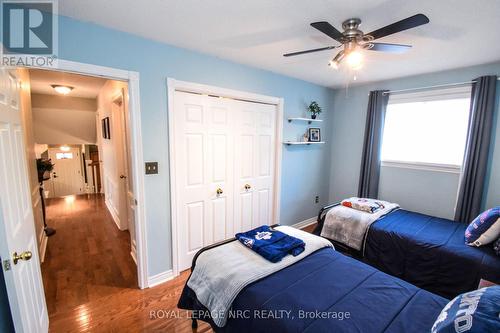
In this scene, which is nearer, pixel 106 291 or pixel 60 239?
pixel 106 291

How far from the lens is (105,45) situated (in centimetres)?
192

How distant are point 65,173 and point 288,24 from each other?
7.37m

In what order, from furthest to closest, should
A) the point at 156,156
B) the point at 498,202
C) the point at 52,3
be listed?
the point at 498,202 < the point at 156,156 < the point at 52,3

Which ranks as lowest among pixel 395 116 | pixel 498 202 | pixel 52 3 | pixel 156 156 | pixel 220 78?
pixel 498 202

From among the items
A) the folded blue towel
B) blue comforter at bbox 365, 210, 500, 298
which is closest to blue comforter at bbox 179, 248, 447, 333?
the folded blue towel

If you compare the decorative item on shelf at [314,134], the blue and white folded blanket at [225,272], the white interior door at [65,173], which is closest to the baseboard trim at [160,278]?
the blue and white folded blanket at [225,272]

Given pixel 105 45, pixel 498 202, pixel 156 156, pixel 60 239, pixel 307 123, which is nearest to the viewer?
pixel 105 45

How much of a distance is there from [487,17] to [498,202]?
2174 mm

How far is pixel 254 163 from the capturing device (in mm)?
3189

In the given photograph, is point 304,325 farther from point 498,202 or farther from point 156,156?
point 498,202

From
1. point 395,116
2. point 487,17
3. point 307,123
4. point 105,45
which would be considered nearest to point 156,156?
point 105,45

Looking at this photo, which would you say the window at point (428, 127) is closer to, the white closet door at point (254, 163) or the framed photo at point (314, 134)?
the framed photo at point (314, 134)

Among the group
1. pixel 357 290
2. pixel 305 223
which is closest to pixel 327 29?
pixel 357 290

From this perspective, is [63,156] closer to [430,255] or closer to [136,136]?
[136,136]
